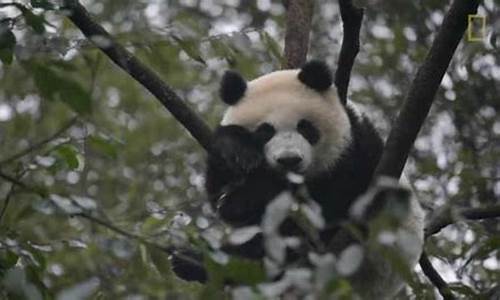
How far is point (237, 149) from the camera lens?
508 cm

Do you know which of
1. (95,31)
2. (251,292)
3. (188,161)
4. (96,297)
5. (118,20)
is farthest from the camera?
(188,161)

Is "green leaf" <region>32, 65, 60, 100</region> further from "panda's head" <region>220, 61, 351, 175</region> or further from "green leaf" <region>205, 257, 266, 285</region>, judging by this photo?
"panda's head" <region>220, 61, 351, 175</region>

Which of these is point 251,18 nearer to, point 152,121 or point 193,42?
point 152,121

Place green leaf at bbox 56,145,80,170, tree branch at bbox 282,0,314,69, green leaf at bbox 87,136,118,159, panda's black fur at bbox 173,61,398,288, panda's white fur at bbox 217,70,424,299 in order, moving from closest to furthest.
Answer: green leaf at bbox 87,136,118,159 → green leaf at bbox 56,145,80,170 → panda's black fur at bbox 173,61,398,288 → panda's white fur at bbox 217,70,424,299 → tree branch at bbox 282,0,314,69

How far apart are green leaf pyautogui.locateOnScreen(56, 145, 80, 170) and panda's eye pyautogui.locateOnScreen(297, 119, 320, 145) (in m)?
2.39

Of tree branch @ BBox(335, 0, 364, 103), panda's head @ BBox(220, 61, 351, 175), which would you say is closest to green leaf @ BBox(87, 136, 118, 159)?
tree branch @ BBox(335, 0, 364, 103)

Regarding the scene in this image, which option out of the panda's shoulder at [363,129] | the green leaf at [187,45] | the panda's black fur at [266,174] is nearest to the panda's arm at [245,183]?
the panda's black fur at [266,174]

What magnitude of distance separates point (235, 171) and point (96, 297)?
4.70 feet

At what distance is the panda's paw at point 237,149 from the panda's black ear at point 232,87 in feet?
0.81

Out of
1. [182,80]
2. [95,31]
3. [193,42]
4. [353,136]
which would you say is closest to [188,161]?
[182,80]

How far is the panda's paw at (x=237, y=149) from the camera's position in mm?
4836

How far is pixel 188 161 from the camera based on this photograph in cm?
988

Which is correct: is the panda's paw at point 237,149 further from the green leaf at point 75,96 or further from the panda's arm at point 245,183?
the green leaf at point 75,96

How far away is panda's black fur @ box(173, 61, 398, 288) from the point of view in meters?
5.04
